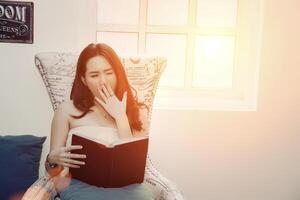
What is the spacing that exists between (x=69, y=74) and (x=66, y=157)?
1.18ft

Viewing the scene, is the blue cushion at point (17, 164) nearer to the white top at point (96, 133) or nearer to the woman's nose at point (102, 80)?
the white top at point (96, 133)

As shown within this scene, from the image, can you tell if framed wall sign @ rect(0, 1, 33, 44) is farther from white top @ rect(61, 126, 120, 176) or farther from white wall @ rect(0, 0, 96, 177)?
white top @ rect(61, 126, 120, 176)

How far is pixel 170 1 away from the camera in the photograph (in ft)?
7.67

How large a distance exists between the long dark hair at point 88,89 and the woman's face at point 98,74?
0.05 ft

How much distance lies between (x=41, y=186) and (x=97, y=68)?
1.68ft

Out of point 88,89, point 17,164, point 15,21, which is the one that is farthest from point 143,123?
point 15,21

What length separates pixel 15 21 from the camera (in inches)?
77.1


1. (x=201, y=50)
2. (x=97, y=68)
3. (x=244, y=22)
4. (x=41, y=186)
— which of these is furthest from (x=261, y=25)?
(x=41, y=186)

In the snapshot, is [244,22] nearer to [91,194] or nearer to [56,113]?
[56,113]

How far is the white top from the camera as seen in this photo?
165cm

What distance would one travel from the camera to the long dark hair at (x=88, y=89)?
1.70 m

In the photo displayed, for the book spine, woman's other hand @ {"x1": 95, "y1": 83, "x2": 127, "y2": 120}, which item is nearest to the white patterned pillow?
woman's other hand @ {"x1": 95, "y1": 83, "x2": 127, "y2": 120}

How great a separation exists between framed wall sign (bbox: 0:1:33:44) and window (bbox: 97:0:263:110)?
40cm

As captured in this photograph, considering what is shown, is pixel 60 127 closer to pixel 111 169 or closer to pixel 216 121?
pixel 111 169
